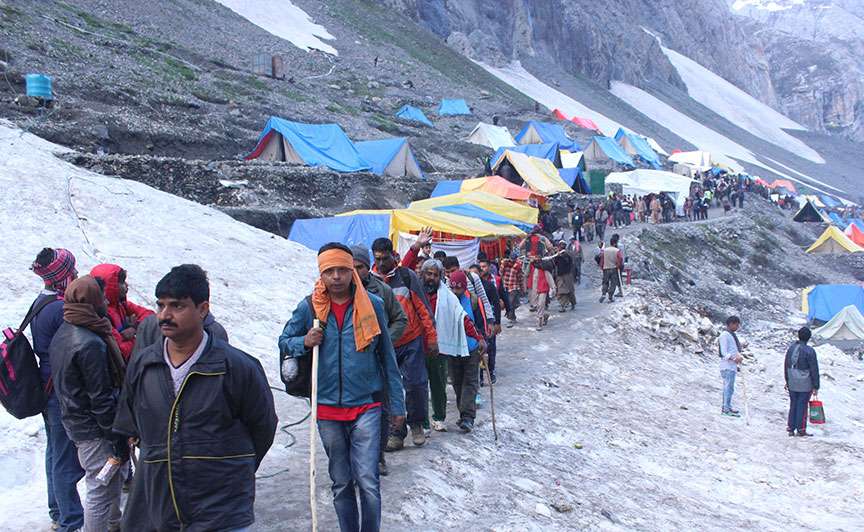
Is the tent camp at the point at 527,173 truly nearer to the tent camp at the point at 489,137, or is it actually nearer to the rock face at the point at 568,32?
the tent camp at the point at 489,137

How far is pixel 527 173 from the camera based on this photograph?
22.5 meters

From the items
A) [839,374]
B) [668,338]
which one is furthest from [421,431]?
[839,374]

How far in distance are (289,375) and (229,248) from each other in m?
7.40

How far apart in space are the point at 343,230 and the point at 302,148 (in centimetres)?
952

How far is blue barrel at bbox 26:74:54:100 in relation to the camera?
18328 mm

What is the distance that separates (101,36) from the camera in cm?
3061

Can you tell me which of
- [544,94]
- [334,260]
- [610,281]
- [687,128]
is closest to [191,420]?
[334,260]

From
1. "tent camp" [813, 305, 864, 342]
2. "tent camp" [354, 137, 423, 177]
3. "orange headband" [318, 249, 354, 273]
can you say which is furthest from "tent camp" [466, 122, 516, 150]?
"orange headband" [318, 249, 354, 273]

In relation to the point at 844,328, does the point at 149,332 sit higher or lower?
higher

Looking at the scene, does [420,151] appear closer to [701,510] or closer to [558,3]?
[701,510]

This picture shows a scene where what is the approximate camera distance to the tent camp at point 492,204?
49.4 feet

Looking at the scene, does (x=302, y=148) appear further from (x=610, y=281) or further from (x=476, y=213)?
(x=610, y=281)

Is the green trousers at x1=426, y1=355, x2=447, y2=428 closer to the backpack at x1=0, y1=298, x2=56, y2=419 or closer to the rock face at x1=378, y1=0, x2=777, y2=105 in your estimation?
the backpack at x1=0, y1=298, x2=56, y2=419

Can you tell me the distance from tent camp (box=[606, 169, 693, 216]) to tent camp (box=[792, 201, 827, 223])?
1198 centimetres
